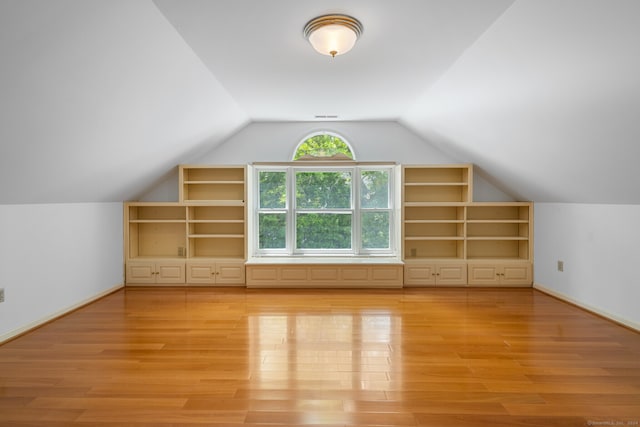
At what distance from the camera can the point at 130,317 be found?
3984 millimetres

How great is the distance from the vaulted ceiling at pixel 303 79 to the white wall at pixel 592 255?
23 cm

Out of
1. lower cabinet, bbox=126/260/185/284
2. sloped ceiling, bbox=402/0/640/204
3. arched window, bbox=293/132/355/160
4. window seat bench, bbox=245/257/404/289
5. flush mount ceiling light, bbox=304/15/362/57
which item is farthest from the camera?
arched window, bbox=293/132/355/160

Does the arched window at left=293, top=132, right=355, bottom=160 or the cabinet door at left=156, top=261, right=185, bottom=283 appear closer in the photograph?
the cabinet door at left=156, top=261, right=185, bottom=283

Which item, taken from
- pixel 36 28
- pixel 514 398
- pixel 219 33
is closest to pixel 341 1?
pixel 219 33

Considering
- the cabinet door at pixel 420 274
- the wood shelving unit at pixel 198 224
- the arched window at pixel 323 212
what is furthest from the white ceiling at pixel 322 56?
the cabinet door at pixel 420 274

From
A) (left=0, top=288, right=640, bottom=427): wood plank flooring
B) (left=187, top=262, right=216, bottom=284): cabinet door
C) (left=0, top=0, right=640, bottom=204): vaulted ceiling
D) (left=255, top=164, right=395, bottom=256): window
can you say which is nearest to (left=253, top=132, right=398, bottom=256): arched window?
(left=255, top=164, right=395, bottom=256): window

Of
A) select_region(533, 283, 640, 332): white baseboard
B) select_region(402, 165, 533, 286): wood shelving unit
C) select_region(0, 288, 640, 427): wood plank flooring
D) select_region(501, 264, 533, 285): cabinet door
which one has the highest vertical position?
select_region(402, 165, 533, 286): wood shelving unit

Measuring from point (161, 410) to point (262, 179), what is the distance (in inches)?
164

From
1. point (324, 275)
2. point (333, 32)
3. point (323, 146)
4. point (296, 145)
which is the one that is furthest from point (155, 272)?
point (333, 32)

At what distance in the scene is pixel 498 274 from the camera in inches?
211

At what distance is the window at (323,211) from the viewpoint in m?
5.91

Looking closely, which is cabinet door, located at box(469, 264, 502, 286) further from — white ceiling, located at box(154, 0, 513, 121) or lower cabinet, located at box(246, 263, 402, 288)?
white ceiling, located at box(154, 0, 513, 121)

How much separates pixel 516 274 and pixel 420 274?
1431mm

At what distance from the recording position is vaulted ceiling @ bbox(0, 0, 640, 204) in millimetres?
2096
